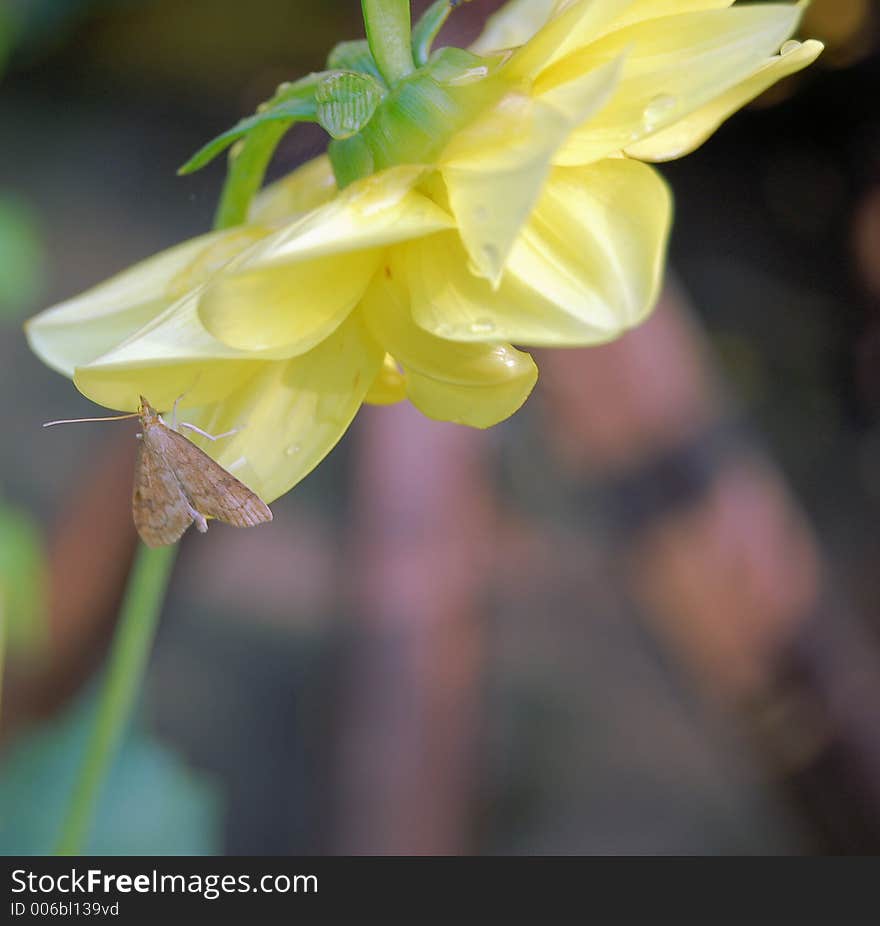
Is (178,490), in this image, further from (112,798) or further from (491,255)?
(112,798)

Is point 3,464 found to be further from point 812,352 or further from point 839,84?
point 839,84

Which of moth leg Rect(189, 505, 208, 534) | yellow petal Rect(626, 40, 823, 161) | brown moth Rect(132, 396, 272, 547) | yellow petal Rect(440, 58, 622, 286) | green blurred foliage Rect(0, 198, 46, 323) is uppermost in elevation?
yellow petal Rect(440, 58, 622, 286)

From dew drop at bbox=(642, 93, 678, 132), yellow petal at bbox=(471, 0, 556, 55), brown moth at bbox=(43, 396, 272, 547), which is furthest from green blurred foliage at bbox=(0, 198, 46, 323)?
dew drop at bbox=(642, 93, 678, 132)

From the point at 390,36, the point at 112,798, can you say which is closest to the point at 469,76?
the point at 390,36

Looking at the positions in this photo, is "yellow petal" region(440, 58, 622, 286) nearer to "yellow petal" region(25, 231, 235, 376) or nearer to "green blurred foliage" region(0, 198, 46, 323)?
"yellow petal" region(25, 231, 235, 376)

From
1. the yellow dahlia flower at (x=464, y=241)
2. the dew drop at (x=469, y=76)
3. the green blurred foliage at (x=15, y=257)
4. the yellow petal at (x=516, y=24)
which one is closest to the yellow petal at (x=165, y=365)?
the yellow dahlia flower at (x=464, y=241)
